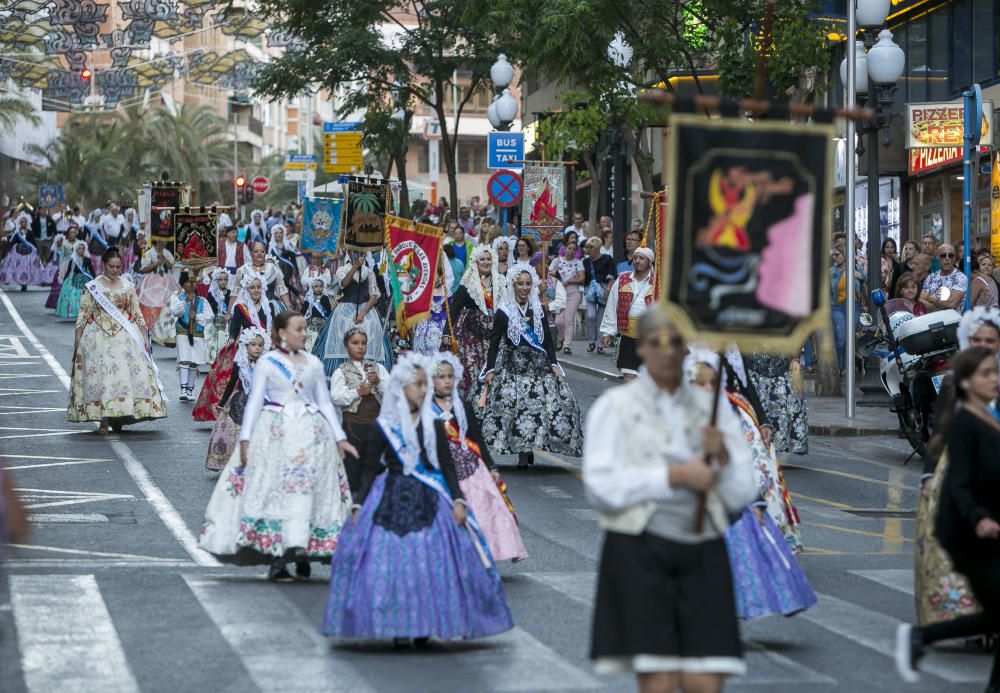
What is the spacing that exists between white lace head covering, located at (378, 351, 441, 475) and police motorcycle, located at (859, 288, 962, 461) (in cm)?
842

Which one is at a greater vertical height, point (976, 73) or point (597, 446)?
point (976, 73)

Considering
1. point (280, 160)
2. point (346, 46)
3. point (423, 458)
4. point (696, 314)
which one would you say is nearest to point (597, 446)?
point (696, 314)

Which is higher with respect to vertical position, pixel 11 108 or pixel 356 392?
pixel 11 108

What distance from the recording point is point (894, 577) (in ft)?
39.0

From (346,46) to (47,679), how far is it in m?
30.6

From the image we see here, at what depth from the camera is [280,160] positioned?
9656 cm

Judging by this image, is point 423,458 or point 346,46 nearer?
point 423,458

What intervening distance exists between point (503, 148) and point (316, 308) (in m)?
7.31

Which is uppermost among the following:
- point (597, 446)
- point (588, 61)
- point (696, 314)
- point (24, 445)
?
point (588, 61)

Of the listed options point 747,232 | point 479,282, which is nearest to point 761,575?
point 747,232

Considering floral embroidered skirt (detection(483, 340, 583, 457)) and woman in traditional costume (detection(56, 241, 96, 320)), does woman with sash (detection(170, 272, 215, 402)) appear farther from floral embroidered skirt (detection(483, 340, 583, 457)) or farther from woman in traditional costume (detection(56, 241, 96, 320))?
woman in traditional costume (detection(56, 241, 96, 320))

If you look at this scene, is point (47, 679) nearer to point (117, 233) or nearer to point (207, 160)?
point (117, 233)

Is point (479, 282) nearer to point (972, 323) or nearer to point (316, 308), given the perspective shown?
point (316, 308)

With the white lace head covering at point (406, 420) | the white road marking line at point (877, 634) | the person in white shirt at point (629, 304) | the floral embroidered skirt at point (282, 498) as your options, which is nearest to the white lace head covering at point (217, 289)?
the person in white shirt at point (629, 304)
